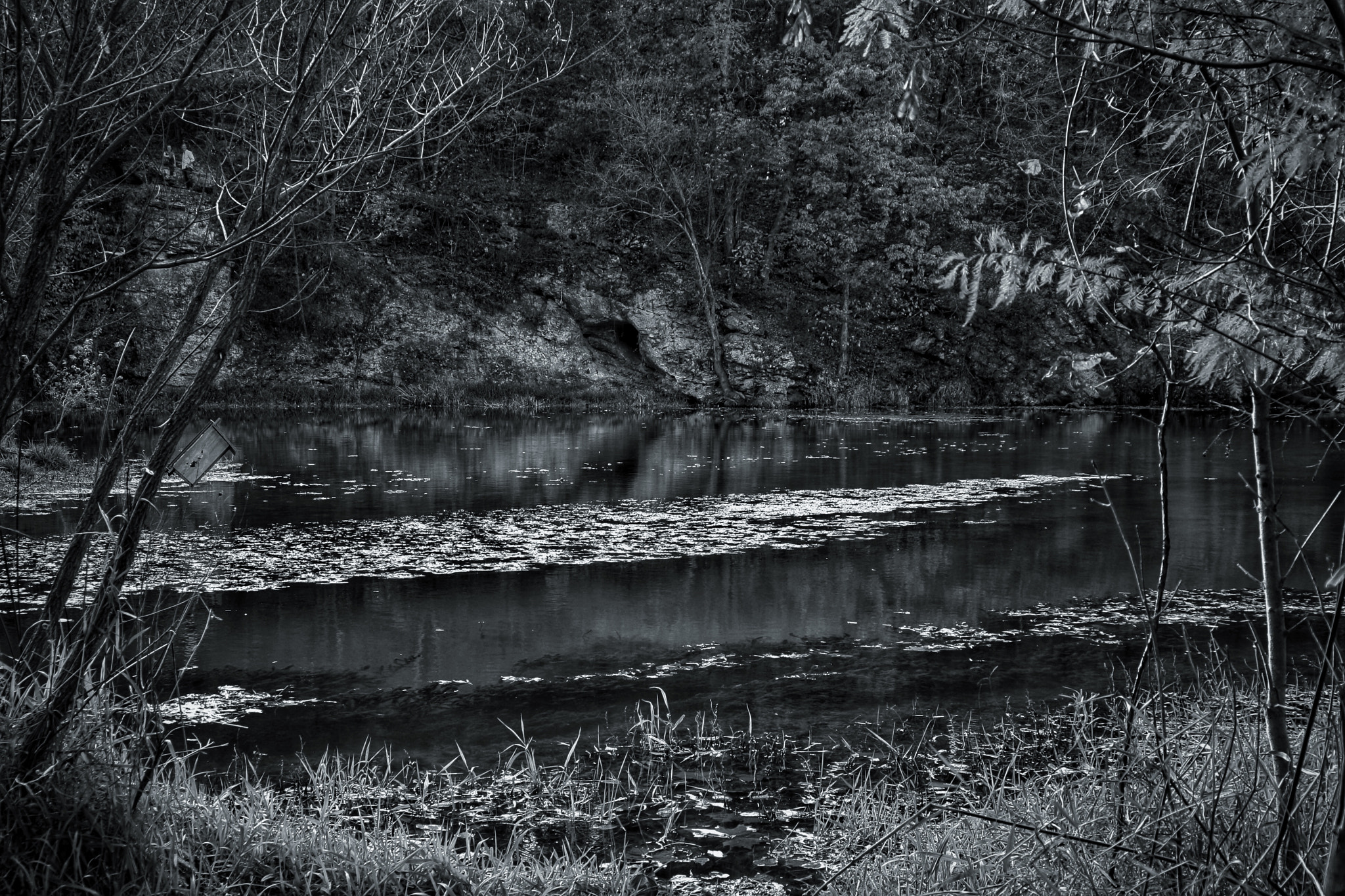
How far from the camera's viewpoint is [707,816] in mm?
4969

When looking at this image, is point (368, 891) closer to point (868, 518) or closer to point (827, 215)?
point (868, 518)

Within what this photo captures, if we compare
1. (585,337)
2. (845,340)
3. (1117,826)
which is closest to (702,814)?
(1117,826)

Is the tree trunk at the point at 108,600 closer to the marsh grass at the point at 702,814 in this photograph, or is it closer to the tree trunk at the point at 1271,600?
the marsh grass at the point at 702,814

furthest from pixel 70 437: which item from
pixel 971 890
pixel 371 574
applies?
pixel 971 890

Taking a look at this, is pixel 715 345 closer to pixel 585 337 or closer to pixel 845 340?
pixel 845 340

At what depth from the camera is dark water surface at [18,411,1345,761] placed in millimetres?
6711

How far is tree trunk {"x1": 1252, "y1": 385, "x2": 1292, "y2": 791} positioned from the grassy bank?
0.29 feet

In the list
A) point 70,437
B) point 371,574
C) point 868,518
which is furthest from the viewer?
point 70,437

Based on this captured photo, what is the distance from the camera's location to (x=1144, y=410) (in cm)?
3152

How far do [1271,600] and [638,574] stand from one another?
7163 mm

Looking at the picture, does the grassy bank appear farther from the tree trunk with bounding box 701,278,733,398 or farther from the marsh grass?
the tree trunk with bounding box 701,278,733,398

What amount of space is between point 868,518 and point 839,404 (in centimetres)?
1862

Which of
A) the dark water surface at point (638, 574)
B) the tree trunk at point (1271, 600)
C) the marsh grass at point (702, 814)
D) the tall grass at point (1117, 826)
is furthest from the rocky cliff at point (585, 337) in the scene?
the tree trunk at point (1271, 600)

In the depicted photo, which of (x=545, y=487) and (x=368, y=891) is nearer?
(x=368, y=891)
